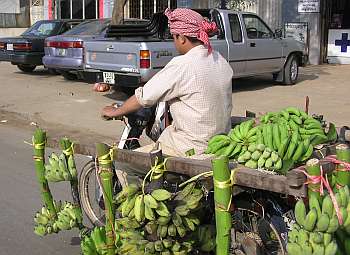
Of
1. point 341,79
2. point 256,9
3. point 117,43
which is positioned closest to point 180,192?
point 117,43

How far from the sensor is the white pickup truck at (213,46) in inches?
416

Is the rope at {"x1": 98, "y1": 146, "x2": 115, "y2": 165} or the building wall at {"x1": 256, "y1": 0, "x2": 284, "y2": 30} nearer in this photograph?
the rope at {"x1": 98, "y1": 146, "x2": 115, "y2": 165}

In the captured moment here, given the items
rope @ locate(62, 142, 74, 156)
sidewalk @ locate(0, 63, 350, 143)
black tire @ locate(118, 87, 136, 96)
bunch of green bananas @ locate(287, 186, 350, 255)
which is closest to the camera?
bunch of green bananas @ locate(287, 186, 350, 255)

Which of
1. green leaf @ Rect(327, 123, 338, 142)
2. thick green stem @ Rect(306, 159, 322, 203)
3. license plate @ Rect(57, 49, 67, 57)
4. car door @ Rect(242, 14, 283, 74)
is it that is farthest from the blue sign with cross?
thick green stem @ Rect(306, 159, 322, 203)

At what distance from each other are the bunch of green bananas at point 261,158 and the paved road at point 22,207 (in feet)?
5.97

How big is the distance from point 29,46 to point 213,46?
6.30m

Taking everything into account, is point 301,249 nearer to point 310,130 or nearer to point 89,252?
point 310,130

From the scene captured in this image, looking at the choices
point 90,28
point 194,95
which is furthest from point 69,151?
point 90,28

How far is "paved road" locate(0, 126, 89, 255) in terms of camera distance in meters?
4.57

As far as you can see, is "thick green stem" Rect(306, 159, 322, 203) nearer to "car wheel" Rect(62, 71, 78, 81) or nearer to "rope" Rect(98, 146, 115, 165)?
"rope" Rect(98, 146, 115, 165)

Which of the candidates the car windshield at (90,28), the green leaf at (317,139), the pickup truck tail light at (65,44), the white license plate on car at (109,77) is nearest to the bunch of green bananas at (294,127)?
the green leaf at (317,139)

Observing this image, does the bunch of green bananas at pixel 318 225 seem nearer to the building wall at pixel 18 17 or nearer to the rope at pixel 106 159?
the rope at pixel 106 159

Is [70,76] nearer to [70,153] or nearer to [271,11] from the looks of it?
[271,11]

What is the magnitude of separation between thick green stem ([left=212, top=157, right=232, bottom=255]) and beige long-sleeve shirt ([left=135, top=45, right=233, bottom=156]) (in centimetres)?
81
